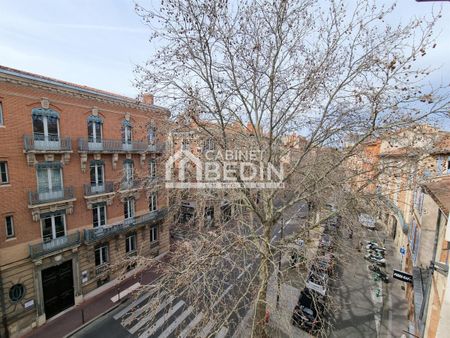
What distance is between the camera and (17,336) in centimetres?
1159

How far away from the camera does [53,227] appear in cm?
1285

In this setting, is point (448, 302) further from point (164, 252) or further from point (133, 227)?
point (164, 252)

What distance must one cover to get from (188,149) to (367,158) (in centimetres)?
609

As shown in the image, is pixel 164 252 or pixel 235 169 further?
pixel 164 252

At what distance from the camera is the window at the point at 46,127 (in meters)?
11.9

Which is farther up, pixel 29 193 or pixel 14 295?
pixel 29 193

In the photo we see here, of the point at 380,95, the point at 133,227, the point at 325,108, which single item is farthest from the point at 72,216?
the point at 380,95

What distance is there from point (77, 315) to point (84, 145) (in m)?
9.86

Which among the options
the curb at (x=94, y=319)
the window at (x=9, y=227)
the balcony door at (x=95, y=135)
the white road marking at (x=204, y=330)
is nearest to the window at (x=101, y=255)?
the curb at (x=94, y=319)

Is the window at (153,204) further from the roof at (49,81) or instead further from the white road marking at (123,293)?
the roof at (49,81)

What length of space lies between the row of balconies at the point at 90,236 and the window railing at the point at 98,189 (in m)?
2.25

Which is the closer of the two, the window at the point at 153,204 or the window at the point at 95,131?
the window at the point at 95,131

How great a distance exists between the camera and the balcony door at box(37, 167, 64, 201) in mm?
12210

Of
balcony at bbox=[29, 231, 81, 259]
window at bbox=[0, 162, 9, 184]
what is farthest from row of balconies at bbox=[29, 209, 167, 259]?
window at bbox=[0, 162, 9, 184]
